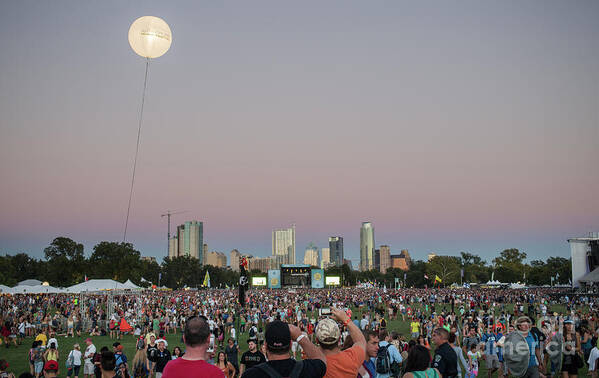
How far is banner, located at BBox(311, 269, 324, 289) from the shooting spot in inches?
3867

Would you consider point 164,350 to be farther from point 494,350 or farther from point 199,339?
Result: point 199,339

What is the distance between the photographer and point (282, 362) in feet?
11.5

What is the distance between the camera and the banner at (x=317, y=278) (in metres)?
98.2

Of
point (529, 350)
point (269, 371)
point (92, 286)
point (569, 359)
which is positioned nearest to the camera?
point (269, 371)

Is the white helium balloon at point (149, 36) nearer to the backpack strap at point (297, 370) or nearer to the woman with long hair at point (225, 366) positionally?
the woman with long hair at point (225, 366)

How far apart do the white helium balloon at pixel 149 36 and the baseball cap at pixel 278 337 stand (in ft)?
29.8

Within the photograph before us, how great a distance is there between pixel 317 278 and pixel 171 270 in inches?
2552

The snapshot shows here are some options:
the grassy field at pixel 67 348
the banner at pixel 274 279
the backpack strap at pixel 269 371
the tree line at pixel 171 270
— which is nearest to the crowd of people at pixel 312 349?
the backpack strap at pixel 269 371

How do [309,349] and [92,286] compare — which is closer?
[309,349]

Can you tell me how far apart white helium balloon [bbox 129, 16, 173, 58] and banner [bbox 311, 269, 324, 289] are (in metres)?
89.1

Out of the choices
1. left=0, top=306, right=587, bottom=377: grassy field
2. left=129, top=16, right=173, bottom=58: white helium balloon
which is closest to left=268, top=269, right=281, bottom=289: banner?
left=0, top=306, right=587, bottom=377: grassy field

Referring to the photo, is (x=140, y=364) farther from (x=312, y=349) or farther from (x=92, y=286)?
(x=92, y=286)

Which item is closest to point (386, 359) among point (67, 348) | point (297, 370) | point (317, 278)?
point (297, 370)

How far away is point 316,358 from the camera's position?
12.6ft
